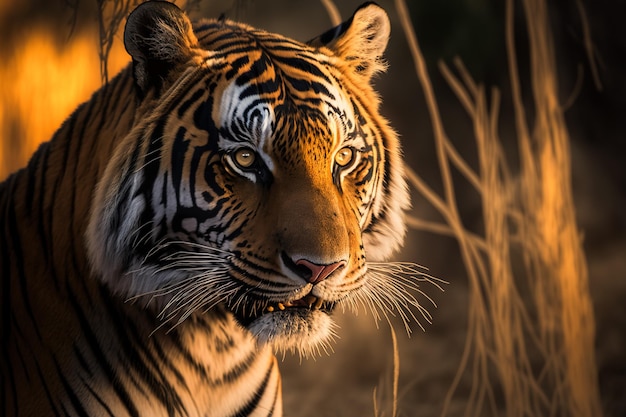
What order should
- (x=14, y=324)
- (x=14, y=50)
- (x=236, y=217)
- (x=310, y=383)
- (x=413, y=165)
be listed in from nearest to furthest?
1. (x=236, y=217)
2. (x=14, y=324)
3. (x=14, y=50)
4. (x=310, y=383)
5. (x=413, y=165)

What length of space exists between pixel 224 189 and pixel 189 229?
0.35 ft

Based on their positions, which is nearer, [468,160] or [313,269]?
[313,269]

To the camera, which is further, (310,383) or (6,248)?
(310,383)

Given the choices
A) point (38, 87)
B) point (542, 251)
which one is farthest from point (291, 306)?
point (542, 251)

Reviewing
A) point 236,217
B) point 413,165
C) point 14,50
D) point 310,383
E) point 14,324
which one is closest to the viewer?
point 236,217

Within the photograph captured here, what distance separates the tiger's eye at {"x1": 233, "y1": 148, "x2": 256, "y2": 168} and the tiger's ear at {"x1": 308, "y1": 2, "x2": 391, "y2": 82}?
1.24 ft

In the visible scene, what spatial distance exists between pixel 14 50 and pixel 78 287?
1251 millimetres

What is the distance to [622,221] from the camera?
4656 millimetres

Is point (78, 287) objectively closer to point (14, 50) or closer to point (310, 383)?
point (14, 50)

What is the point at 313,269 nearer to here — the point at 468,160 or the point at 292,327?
the point at 292,327

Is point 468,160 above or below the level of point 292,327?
above

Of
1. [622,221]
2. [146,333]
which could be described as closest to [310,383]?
[622,221]

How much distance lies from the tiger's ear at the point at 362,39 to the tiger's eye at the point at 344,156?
261 millimetres

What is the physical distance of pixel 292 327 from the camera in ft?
6.24
